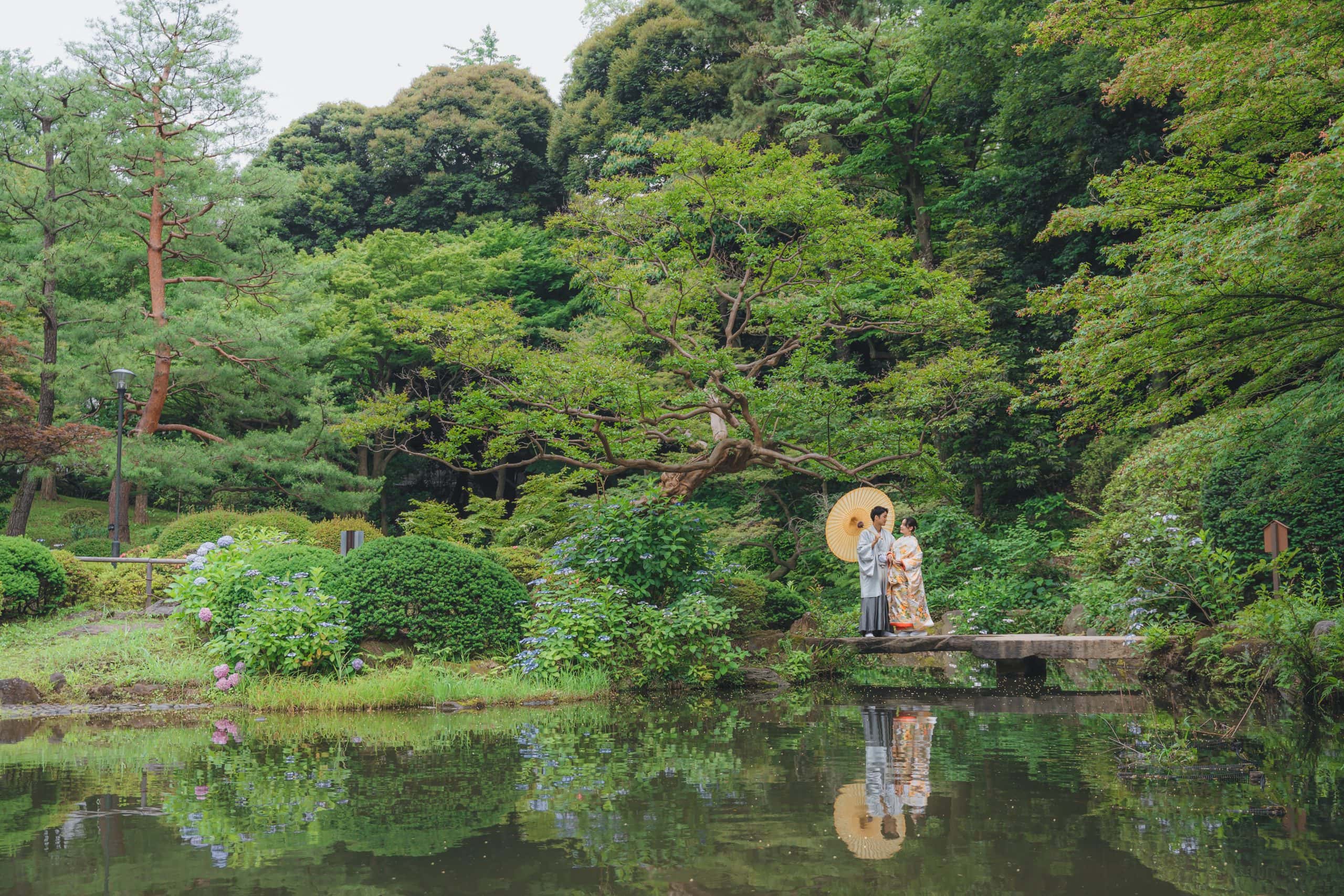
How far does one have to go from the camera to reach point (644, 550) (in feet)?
33.7

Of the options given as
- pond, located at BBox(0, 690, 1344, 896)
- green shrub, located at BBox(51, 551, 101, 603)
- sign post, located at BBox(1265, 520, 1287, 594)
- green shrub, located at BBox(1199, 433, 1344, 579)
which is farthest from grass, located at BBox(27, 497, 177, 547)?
sign post, located at BBox(1265, 520, 1287, 594)

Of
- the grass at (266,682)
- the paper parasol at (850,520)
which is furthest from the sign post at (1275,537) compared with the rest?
the grass at (266,682)

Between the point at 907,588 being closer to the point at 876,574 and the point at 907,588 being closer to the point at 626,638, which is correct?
the point at 876,574

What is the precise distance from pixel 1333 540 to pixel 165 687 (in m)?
10.6

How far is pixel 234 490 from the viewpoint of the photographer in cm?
2255

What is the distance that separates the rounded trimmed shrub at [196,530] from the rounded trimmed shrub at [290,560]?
5.19 metres

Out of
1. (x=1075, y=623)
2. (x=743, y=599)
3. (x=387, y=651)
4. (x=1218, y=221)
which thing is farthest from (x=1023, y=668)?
(x=387, y=651)

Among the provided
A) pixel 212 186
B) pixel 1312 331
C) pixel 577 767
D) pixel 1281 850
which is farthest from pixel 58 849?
pixel 212 186

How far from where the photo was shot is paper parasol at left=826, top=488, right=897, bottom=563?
1126 cm

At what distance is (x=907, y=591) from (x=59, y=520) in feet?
77.7

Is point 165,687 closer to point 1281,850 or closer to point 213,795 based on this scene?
point 213,795

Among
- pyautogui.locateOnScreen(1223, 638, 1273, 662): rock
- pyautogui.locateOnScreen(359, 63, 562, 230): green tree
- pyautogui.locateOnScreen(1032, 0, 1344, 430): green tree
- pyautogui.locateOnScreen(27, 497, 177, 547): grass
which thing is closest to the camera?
pyautogui.locateOnScreen(1032, 0, 1344, 430): green tree

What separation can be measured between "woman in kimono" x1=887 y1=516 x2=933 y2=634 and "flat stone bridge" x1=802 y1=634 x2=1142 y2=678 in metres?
0.36

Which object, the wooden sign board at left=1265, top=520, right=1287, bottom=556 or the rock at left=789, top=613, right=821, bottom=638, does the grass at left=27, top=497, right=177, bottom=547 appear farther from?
the wooden sign board at left=1265, top=520, right=1287, bottom=556
